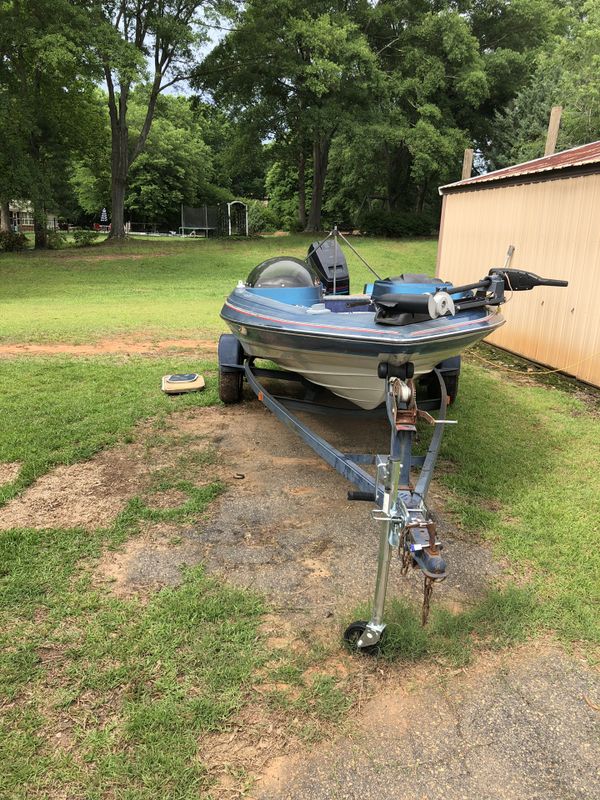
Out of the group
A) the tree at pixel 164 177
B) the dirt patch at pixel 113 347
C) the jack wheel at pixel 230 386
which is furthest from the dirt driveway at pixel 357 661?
the tree at pixel 164 177

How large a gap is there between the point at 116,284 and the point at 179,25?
1146cm

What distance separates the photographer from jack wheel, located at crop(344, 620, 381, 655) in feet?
8.03

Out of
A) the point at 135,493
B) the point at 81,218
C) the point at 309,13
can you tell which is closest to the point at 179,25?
the point at 309,13

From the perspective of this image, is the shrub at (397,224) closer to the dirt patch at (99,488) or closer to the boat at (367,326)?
the boat at (367,326)

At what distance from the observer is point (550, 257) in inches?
285

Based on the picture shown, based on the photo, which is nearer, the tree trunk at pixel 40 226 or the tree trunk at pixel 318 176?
the tree trunk at pixel 40 226

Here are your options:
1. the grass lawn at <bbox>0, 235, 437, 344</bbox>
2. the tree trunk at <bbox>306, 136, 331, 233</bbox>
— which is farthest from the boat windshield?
the tree trunk at <bbox>306, 136, 331, 233</bbox>

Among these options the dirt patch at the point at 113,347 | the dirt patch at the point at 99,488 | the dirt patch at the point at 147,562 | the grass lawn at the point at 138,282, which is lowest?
the dirt patch at the point at 147,562

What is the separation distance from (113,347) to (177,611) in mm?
5992

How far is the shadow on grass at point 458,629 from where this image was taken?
246 cm

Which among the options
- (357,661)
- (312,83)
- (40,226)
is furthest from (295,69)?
(357,661)

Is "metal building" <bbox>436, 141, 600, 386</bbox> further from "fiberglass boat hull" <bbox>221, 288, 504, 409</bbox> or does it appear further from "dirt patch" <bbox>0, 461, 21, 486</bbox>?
"dirt patch" <bbox>0, 461, 21, 486</bbox>

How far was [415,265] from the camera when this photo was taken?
21.3 metres

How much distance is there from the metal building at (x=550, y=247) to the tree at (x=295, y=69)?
653 inches
